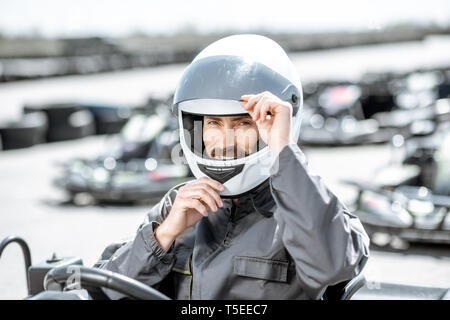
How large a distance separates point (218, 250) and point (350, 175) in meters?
8.18

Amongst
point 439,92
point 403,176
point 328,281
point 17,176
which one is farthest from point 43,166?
point 328,281

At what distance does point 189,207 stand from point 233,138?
29cm

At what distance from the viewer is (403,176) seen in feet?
23.3

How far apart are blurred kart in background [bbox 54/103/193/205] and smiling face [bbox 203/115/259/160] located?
5850 millimetres

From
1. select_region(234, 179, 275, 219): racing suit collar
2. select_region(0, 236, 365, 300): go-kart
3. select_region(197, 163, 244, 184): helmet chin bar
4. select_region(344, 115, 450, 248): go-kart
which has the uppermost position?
select_region(197, 163, 244, 184): helmet chin bar

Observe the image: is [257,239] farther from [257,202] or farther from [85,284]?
[85,284]

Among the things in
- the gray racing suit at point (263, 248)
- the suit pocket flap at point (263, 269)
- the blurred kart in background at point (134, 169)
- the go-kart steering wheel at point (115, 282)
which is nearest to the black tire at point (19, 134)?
the blurred kart in background at point (134, 169)

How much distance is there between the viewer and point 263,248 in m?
2.09

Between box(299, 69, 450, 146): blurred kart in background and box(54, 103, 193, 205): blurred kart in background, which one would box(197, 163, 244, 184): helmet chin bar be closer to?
box(54, 103, 193, 205): blurred kart in background

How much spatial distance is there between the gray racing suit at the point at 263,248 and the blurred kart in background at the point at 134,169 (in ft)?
19.0

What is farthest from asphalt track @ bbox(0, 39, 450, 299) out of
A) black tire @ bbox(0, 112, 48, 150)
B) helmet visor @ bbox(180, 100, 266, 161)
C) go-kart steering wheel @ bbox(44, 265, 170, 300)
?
go-kart steering wheel @ bbox(44, 265, 170, 300)

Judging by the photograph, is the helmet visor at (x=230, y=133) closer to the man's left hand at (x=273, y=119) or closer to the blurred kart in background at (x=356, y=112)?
the man's left hand at (x=273, y=119)

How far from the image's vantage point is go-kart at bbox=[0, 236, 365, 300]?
1.88 m

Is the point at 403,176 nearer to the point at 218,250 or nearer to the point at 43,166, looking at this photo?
→ the point at 218,250
